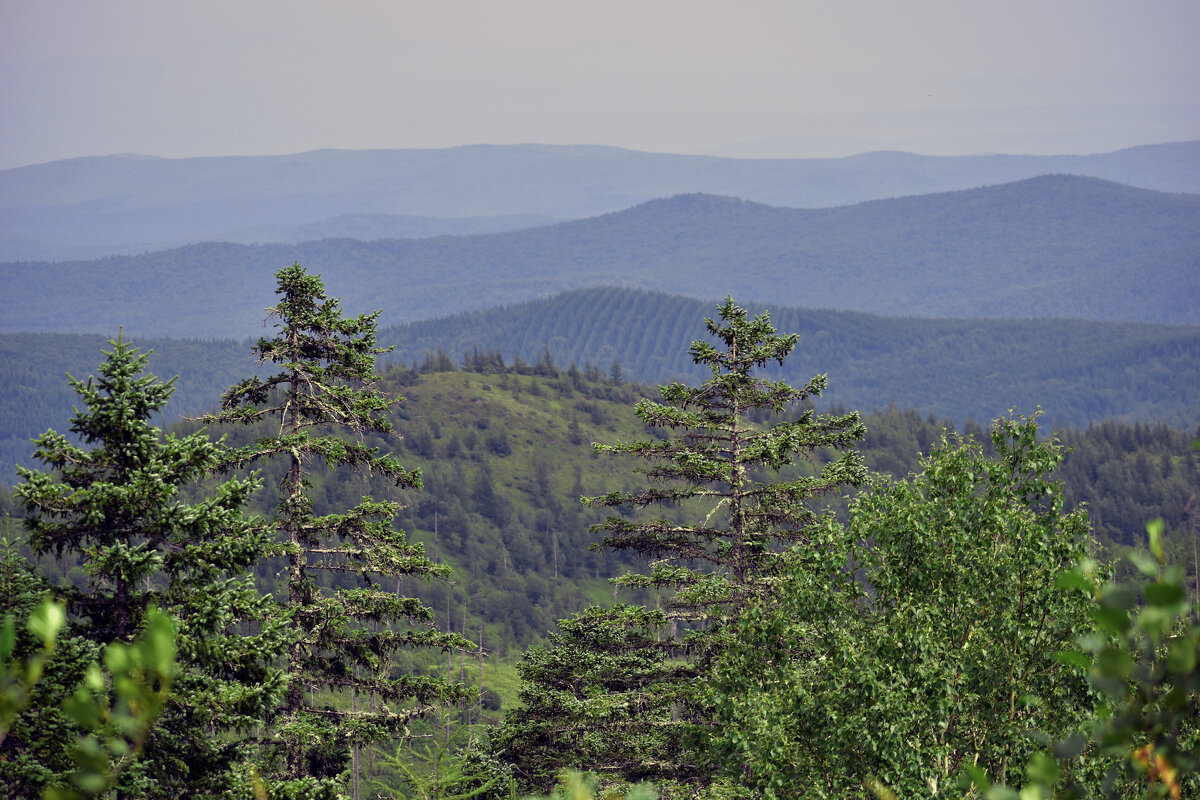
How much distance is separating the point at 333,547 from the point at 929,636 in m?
14.1

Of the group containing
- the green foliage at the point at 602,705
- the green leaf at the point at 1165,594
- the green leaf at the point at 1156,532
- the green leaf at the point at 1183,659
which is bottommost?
the green foliage at the point at 602,705

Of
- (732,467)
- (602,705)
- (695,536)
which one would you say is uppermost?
(732,467)

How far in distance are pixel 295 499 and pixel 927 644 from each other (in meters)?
14.7

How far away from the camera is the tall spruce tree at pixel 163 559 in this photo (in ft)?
57.6

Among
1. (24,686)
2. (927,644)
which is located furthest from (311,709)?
(24,686)

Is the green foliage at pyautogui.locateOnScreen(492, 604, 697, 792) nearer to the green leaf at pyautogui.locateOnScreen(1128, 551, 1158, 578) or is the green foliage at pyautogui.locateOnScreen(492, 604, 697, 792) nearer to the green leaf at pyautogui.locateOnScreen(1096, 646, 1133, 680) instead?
the green leaf at pyautogui.locateOnScreen(1128, 551, 1158, 578)

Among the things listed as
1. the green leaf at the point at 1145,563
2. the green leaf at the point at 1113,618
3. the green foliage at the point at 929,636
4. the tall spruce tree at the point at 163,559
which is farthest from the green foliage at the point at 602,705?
the green leaf at the point at 1113,618

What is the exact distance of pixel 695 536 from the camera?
107ft

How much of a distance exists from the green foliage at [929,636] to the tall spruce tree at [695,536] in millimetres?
6393

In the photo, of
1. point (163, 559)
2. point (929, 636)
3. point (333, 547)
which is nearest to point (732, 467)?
point (333, 547)

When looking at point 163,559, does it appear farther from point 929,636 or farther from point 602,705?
point 602,705

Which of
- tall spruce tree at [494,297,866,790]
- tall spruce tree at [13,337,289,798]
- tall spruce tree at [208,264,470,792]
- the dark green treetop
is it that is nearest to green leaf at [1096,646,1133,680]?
tall spruce tree at [13,337,289,798]

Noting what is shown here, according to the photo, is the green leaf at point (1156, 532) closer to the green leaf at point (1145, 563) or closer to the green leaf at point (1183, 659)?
the green leaf at point (1145, 563)

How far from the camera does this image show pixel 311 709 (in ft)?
84.5
